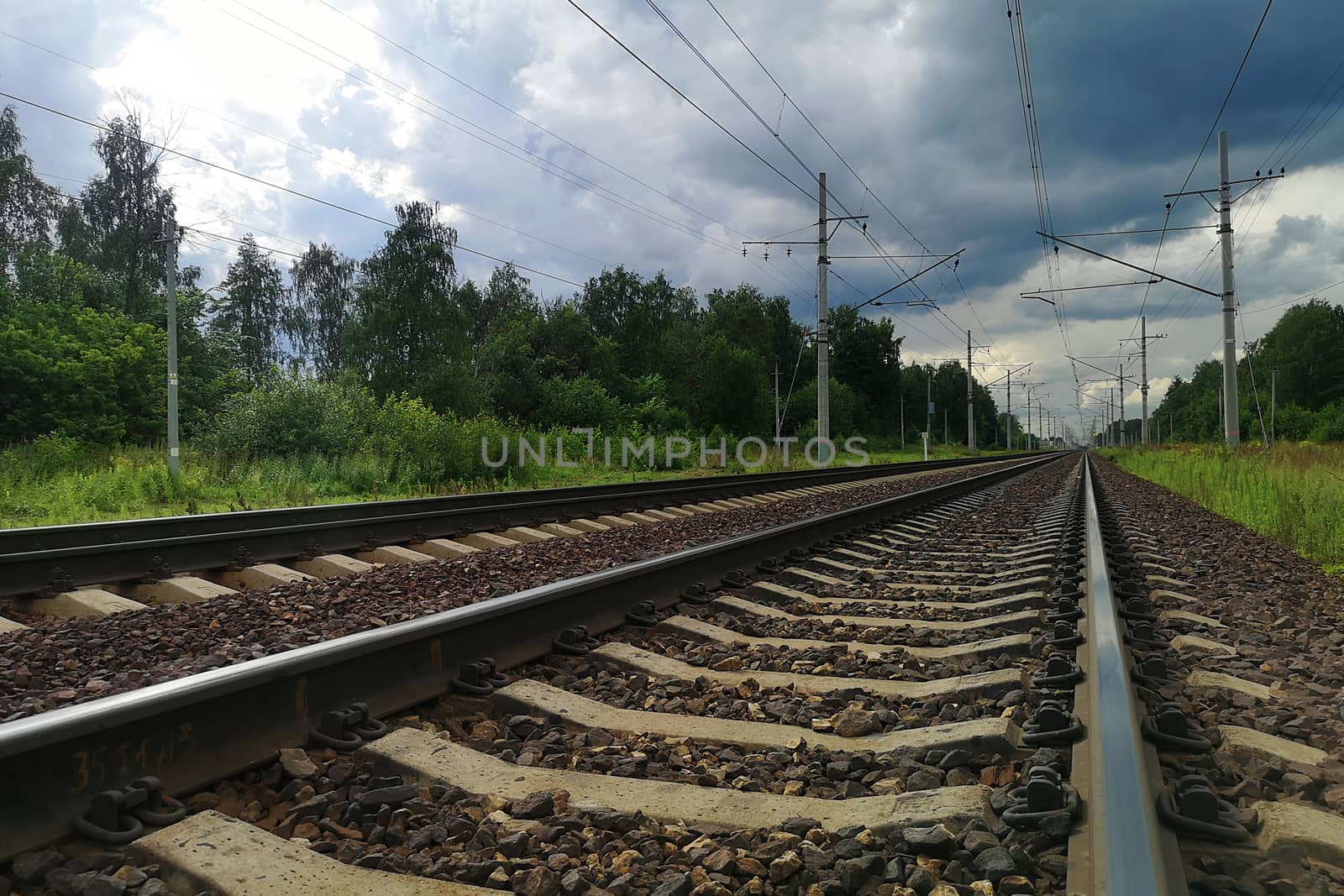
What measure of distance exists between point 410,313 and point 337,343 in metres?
23.5

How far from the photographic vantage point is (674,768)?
2.24m

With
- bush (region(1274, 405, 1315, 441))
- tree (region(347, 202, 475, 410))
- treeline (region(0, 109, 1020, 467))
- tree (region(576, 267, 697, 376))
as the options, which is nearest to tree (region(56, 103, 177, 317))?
treeline (region(0, 109, 1020, 467))

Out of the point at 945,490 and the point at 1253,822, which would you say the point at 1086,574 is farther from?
the point at 945,490

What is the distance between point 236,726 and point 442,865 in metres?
0.84

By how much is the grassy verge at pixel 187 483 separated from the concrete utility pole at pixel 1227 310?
1668 cm

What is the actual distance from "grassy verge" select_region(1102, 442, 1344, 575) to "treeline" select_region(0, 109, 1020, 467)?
534 inches

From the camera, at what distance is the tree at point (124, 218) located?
127 ft

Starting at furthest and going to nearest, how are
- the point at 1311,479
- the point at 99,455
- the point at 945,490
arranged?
the point at 99,455, the point at 945,490, the point at 1311,479

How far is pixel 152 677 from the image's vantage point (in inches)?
111

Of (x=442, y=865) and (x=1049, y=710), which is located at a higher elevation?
(x=1049, y=710)

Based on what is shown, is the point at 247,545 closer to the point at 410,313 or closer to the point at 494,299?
the point at 410,313

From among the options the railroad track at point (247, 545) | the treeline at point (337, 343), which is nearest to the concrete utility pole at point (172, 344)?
the treeline at point (337, 343)

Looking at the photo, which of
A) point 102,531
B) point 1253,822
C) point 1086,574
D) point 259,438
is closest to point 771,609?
point 1086,574

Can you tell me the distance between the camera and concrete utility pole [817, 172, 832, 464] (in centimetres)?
2495
